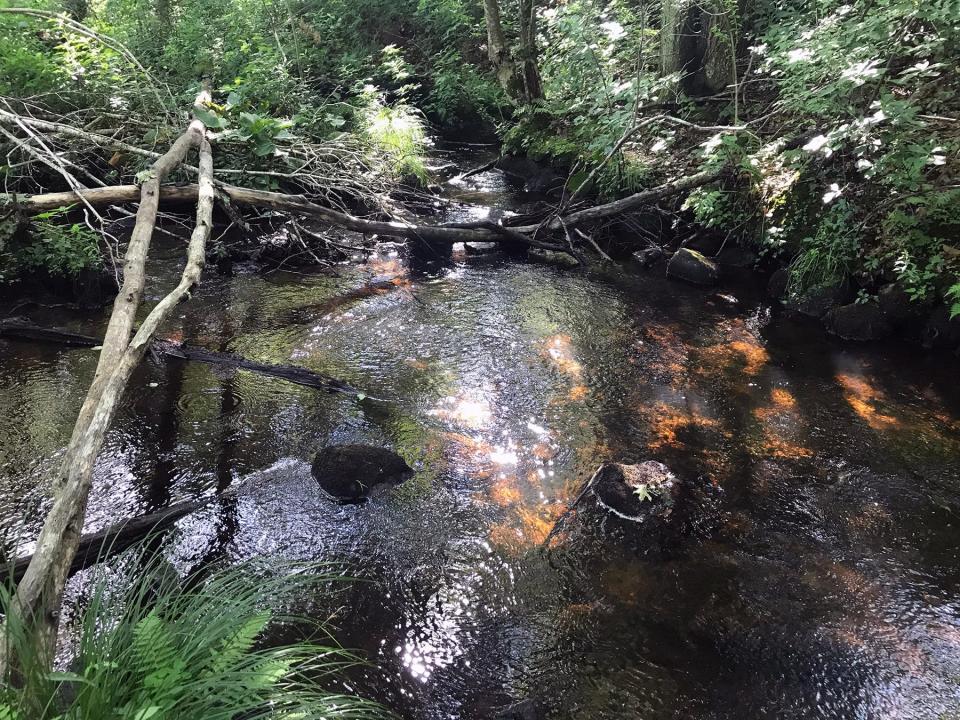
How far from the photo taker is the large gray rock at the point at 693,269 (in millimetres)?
8383

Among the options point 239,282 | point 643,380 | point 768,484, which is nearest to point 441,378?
point 643,380

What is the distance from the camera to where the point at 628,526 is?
414 centimetres

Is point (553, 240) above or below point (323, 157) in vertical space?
below

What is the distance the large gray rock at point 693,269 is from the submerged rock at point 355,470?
5541mm

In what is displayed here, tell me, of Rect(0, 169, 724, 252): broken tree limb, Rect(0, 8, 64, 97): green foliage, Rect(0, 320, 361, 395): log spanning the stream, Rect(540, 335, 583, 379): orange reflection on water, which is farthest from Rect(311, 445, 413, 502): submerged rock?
Rect(0, 8, 64, 97): green foliage

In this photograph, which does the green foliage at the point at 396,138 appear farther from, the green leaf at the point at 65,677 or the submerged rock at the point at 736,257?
the green leaf at the point at 65,677

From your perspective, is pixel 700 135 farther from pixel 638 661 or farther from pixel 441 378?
pixel 638 661

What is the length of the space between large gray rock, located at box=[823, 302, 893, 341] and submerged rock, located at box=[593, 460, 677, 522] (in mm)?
3843

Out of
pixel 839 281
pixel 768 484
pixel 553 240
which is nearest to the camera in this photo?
pixel 768 484

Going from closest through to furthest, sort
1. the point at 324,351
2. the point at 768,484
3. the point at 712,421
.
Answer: the point at 768,484 < the point at 712,421 < the point at 324,351

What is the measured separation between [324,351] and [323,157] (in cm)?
366

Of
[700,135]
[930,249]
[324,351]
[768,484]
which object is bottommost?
[768,484]

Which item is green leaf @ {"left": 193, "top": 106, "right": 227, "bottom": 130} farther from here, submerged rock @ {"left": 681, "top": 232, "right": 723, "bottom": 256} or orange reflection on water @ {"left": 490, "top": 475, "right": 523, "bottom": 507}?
submerged rock @ {"left": 681, "top": 232, "right": 723, "bottom": 256}

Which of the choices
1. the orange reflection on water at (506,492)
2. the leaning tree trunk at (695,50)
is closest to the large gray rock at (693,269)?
the leaning tree trunk at (695,50)
